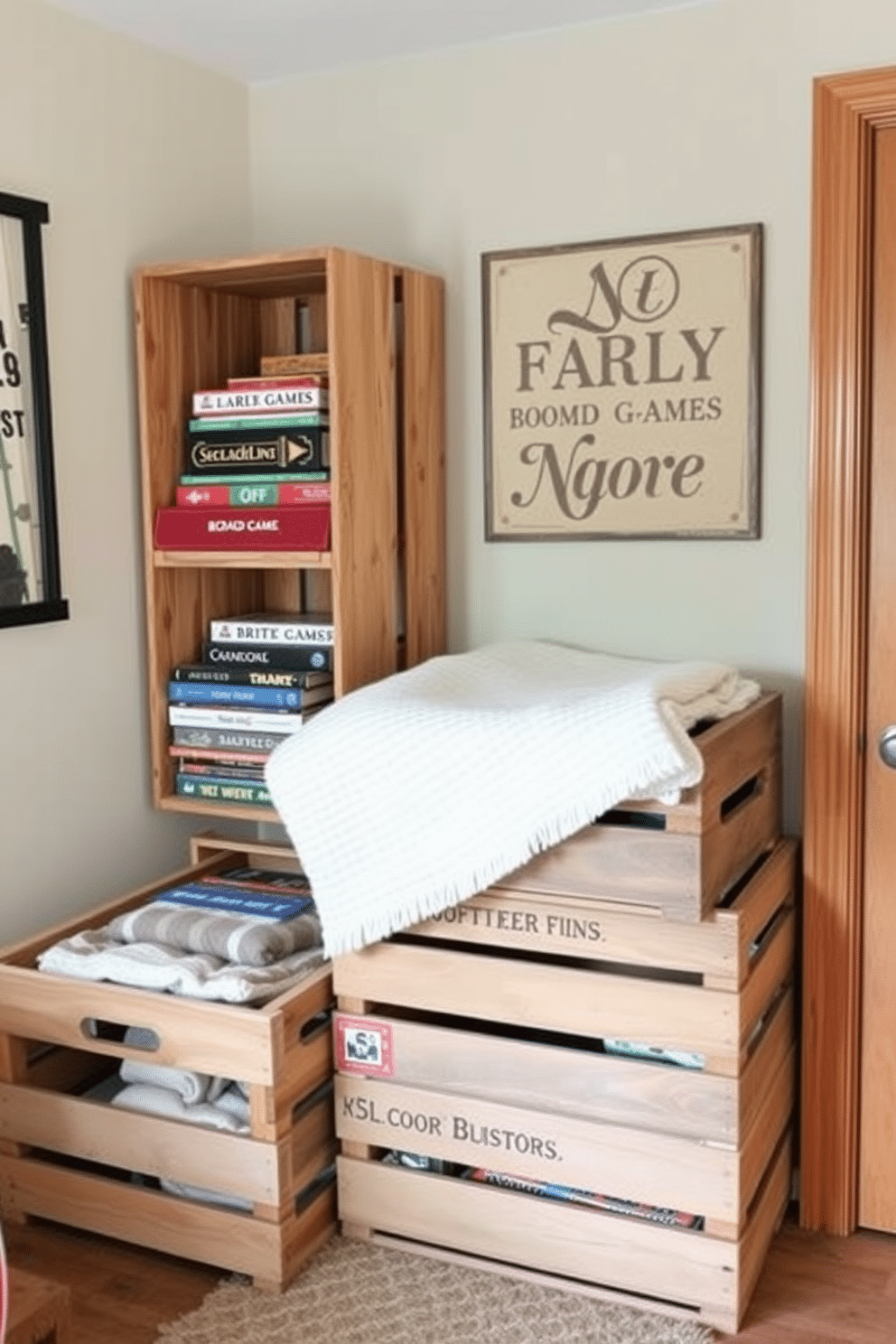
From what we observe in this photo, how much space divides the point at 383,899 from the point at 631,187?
1.30 m

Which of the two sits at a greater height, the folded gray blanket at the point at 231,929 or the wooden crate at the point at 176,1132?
the folded gray blanket at the point at 231,929

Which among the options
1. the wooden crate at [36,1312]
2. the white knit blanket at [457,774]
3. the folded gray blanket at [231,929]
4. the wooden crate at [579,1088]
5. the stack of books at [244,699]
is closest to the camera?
the wooden crate at [36,1312]

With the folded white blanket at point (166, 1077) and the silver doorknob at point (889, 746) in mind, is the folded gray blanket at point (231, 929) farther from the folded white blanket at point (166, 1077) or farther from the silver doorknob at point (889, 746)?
the silver doorknob at point (889, 746)

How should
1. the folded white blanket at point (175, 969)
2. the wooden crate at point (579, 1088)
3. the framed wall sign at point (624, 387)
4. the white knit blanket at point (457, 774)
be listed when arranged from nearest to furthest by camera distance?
1. the white knit blanket at point (457, 774)
2. the wooden crate at point (579, 1088)
3. the folded white blanket at point (175, 969)
4. the framed wall sign at point (624, 387)

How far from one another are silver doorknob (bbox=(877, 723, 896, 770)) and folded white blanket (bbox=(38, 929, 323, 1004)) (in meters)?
1.00

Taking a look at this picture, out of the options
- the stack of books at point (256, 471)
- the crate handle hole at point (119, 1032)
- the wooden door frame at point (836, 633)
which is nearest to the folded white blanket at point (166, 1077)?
the crate handle hole at point (119, 1032)

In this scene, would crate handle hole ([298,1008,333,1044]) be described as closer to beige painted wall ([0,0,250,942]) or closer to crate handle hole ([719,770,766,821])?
beige painted wall ([0,0,250,942])

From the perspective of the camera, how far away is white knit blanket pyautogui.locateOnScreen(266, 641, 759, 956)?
72.1 inches

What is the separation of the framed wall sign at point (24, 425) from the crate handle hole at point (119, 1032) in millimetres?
666

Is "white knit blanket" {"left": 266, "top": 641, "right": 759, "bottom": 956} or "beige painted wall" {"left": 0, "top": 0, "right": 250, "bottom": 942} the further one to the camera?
"beige painted wall" {"left": 0, "top": 0, "right": 250, "bottom": 942}

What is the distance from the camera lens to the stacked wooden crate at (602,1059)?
75.5 inches

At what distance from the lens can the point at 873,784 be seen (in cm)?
225

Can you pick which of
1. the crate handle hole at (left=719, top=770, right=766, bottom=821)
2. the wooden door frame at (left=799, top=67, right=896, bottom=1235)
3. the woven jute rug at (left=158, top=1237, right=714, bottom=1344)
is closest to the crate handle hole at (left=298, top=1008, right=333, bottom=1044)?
the woven jute rug at (left=158, top=1237, right=714, bottom=1344)

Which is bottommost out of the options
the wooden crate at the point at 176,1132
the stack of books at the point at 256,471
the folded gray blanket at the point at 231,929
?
the wooden crate at the point at 176,1132
